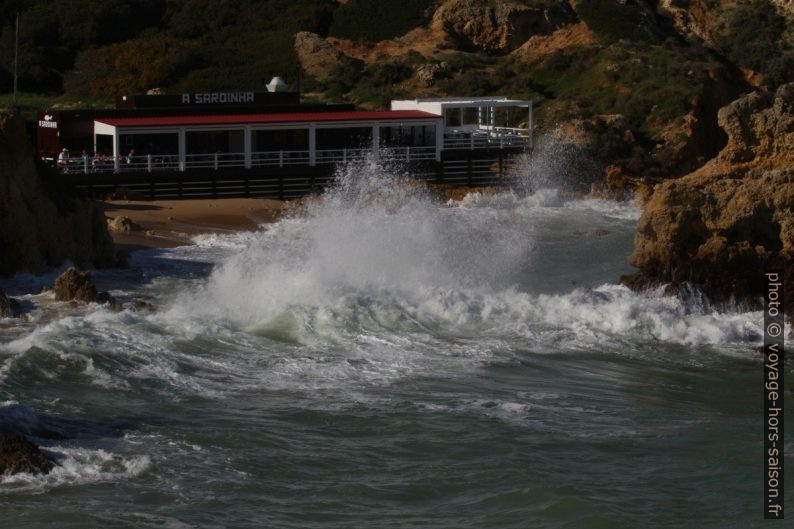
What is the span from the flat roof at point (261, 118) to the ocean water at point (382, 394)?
13.2 metres

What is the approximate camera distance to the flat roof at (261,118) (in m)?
40.8

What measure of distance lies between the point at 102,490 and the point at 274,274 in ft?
35.8

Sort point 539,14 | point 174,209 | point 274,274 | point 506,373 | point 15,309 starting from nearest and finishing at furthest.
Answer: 1. point 506,373
2. point 15,309
3. point 274,274
4. point 174,209
5. point 539,14

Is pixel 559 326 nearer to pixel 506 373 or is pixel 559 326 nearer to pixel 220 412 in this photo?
pixel 506 373

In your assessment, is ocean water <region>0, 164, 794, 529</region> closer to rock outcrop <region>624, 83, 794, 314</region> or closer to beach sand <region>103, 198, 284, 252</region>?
rock outcrop <region>624, 83, 794, 314</region>

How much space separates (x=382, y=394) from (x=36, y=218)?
33.9ft

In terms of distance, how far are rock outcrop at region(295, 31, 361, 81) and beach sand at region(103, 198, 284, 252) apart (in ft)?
64.9

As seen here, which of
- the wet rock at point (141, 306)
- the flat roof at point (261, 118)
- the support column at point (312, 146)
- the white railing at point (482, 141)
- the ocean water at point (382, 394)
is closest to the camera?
the ocean water at point (382, 394)

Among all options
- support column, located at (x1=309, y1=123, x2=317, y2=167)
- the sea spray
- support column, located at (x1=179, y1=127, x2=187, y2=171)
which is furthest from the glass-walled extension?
the sea spray

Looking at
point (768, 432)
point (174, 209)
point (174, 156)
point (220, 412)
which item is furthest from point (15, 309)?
point (174, 156)

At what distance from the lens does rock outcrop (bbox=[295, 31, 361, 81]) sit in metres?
58.3

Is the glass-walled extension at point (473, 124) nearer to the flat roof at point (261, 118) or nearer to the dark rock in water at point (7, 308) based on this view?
the flat roof at point (261, 118)

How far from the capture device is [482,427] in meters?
15.9

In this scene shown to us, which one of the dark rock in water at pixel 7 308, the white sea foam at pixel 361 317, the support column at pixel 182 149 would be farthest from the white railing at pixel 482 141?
the dark rock in water at pixel 7 308
